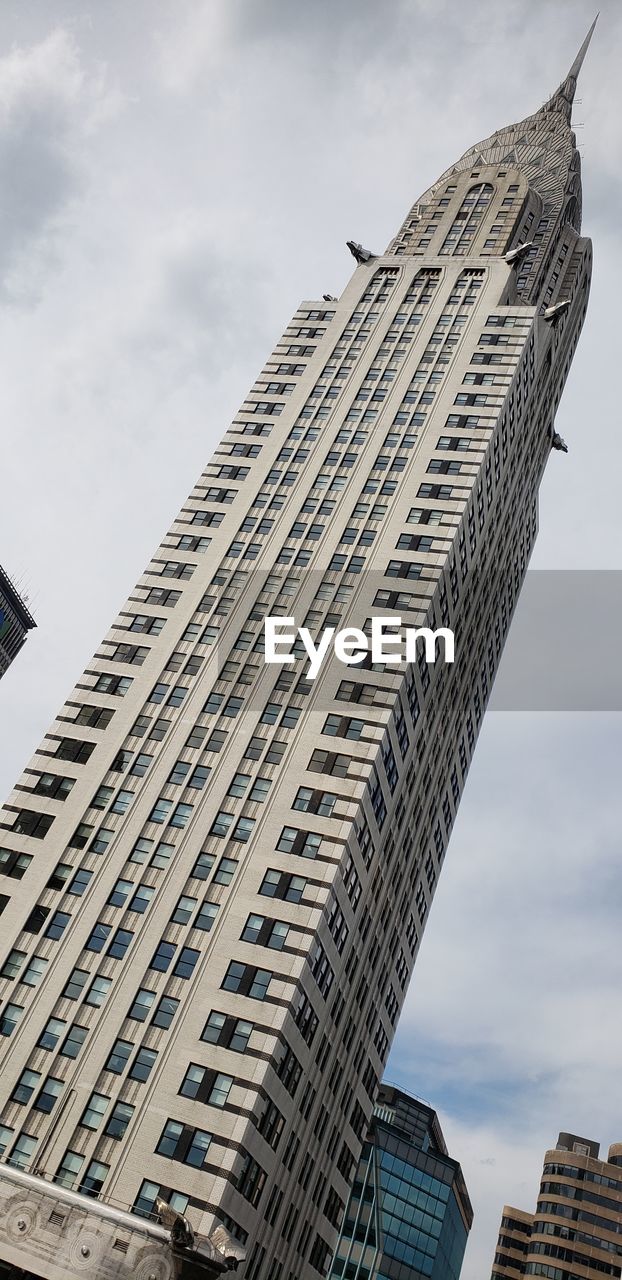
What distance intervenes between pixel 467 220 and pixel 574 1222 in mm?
157986

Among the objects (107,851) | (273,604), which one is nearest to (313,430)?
(273,604)

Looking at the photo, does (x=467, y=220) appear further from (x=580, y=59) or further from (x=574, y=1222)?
(x=574, y=1222)

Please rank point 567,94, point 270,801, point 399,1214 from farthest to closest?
point 567,94 < point 399,1214 < point 270,801

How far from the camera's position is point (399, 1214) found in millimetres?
121125

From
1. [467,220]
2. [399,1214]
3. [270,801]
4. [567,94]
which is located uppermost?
[567,94]

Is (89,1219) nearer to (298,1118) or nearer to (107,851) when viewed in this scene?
(298,1118)

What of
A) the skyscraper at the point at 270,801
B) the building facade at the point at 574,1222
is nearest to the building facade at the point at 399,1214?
the skyscraper at the point at 270,801

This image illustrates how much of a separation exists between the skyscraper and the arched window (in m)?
8.40

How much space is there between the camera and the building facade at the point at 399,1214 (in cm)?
11494

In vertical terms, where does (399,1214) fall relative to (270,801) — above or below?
below

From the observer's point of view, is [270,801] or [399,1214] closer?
[270,801]

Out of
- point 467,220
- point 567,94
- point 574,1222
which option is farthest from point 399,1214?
point 567,94

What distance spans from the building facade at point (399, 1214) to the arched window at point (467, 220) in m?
101

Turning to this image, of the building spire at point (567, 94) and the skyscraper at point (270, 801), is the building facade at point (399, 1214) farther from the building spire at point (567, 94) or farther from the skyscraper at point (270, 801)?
the building spire at point (567, 94)
